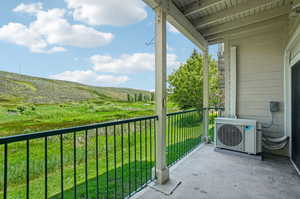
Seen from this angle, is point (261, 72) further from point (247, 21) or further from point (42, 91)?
point (42, 91)

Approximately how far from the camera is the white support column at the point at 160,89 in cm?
197

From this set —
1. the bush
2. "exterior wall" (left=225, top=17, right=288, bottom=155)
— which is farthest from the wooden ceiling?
the bush

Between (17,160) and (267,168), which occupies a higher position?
(17,160)

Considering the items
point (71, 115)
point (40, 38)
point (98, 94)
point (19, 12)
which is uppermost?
point (19, 12)

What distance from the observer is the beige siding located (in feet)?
9.79

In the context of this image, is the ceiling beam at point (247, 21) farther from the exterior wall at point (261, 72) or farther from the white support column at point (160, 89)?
the white support column at point (160, 89)

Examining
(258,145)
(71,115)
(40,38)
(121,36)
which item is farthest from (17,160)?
(258,145)

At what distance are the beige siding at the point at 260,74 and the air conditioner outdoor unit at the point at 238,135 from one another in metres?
0.60

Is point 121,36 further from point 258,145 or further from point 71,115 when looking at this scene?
point 258,145

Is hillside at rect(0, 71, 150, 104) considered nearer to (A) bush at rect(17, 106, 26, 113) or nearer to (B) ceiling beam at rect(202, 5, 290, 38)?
(A) bush at rect(17, 106, 26, 113)

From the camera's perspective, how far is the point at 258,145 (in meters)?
2.75

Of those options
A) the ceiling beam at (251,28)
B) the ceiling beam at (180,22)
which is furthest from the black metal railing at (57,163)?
the ceiling beam at (251,28)

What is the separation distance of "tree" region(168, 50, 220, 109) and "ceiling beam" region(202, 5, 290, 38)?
3.13 meters

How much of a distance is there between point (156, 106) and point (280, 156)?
2700mm
